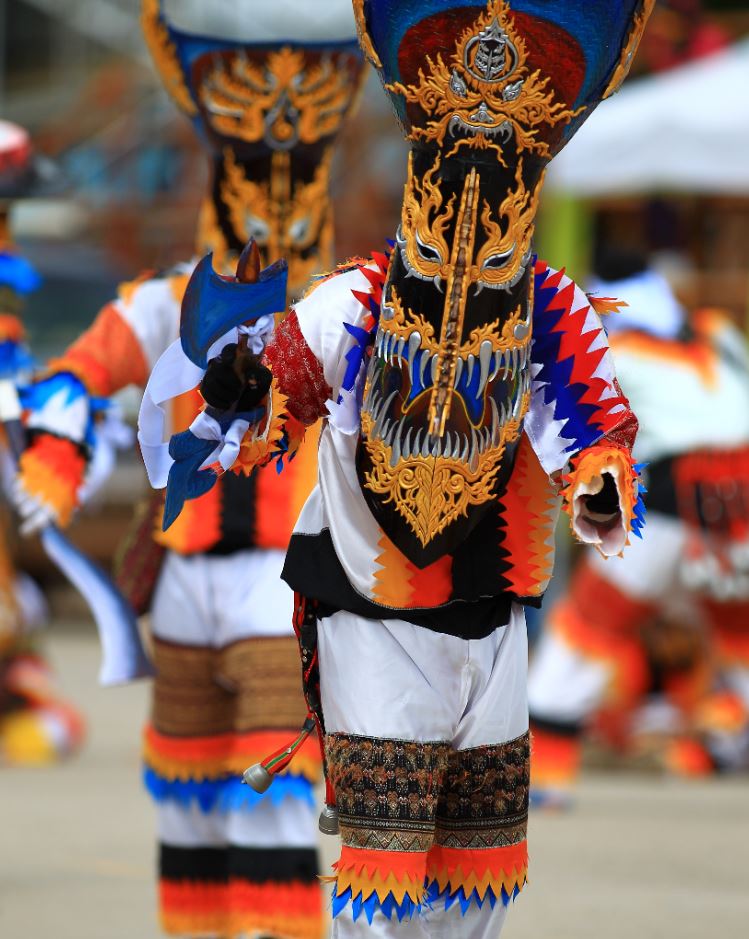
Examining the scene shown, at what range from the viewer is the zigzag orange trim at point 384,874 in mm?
3314

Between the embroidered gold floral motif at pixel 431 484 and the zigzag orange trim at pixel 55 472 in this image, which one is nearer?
the embroidered gold floral motif at pixel 431 484

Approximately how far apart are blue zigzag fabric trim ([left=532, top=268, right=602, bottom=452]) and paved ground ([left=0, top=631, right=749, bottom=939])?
2.32m

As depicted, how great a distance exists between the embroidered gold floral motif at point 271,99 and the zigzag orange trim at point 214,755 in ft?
4.68

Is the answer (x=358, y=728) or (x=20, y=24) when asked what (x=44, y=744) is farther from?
(x=20, y=24)

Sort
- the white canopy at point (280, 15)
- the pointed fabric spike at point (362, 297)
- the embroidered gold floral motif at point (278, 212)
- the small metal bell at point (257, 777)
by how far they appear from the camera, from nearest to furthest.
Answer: the pointed fabric spike at point (362, 297)
the small metal bell at point (257, 777)
the embroidered gold floral motif at point (278, 212)
the white canopy at point (280, 15)

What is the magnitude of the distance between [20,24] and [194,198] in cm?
1146

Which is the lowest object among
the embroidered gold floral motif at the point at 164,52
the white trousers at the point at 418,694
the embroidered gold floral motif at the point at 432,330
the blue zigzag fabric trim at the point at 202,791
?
the blue zigzag fabric trim at the point at 202,791

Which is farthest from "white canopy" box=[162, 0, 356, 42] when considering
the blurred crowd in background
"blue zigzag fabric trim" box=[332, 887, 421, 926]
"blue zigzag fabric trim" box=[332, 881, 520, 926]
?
"blue zigzag fabric trim" box=[332, 887, 421, 926]

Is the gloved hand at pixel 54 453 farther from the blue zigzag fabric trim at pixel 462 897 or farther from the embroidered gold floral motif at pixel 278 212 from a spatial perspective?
the blue zigzag fabric trim at pixel 462 897

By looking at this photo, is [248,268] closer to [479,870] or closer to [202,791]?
[479,870]

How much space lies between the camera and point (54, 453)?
454 cm

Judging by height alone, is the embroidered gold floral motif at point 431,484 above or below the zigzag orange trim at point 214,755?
above

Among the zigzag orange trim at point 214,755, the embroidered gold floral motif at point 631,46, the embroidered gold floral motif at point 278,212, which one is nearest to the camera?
the embroidered gold floral motif at point 631,46

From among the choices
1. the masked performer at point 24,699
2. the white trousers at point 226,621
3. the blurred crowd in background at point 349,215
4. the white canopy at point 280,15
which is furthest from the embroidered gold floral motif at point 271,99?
the white canopy at point 280,15
